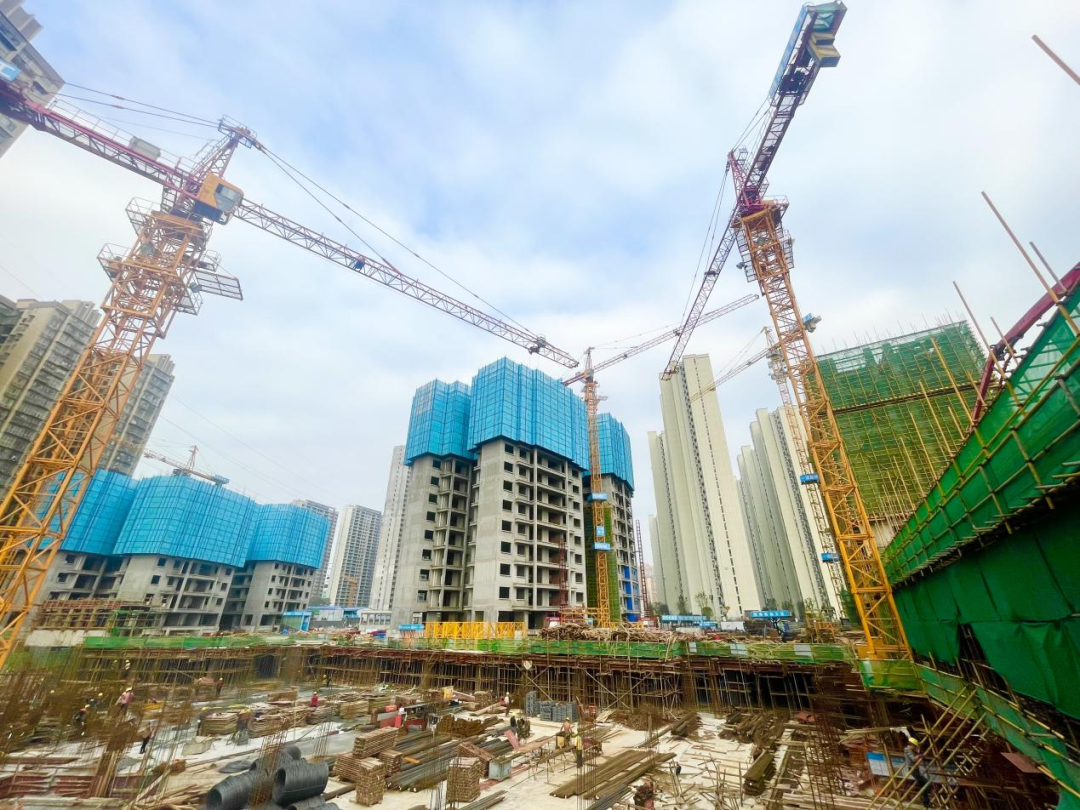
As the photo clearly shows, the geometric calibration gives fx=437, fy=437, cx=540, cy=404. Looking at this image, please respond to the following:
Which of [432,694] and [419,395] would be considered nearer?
[432,694]

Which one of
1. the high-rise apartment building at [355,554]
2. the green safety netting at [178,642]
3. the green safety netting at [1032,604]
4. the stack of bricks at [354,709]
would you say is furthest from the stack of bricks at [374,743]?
the high-rise apartment building at [355,554]

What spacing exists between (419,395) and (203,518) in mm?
40877

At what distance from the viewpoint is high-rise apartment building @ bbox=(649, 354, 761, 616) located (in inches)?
3108

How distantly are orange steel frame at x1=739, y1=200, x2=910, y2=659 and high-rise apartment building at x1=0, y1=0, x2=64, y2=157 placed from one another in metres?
80.4

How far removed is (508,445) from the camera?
54.1 m

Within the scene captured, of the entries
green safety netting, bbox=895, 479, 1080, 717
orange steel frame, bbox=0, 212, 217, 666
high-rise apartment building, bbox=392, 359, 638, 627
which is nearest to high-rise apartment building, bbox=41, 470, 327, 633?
high-rise apartment building, bbox=392, 359, 638, 627

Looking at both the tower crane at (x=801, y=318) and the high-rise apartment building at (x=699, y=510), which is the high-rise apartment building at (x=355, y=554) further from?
the tower crane at (x=801, y=318)

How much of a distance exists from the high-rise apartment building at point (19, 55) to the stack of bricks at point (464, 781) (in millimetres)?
80821

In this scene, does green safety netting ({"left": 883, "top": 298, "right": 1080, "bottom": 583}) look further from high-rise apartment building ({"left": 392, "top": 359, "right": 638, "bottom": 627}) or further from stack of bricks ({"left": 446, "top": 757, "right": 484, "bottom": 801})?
high-rise apartment building ({"left": 392, "top": 359, "right": 638, "bottom": 627})

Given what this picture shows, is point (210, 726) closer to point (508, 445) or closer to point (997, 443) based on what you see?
point (997, 443)

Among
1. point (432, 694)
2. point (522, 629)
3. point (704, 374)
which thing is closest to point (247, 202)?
point (432, 694)

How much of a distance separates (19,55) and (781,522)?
14459cm

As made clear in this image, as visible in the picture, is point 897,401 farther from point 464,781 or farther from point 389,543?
point 389,543

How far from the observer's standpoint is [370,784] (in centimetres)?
1298
